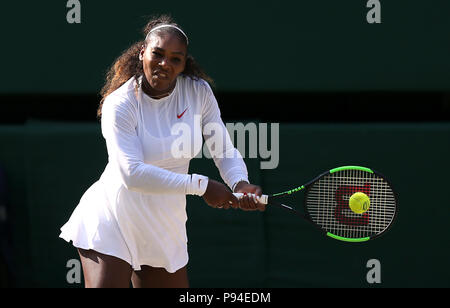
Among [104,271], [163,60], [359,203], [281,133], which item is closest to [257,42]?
[281,133]

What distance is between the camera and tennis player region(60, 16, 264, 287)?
2.47 meters

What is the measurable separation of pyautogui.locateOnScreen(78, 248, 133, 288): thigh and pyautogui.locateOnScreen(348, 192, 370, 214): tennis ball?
0.95m

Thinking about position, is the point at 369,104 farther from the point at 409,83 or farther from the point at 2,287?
the point at 2,287

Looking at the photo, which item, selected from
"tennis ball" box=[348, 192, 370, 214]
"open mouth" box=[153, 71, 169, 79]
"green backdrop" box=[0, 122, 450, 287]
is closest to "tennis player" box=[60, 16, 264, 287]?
"open mouth" box=[153, 71, 169, 79]

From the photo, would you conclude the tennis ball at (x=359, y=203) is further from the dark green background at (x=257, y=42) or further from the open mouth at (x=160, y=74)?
the dark green background at (x=257, y=42)

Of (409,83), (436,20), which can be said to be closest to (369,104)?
(409,83)

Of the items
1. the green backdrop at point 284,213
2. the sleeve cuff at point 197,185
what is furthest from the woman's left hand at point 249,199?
the green backdrop at point 284,213

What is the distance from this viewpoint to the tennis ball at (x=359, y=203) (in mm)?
2846

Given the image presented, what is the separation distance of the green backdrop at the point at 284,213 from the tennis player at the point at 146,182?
60.1 inches

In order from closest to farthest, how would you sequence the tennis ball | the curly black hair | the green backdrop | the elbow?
1. the elbow
2. the curly black hair
3. the tennis ball
4. the green backdrop

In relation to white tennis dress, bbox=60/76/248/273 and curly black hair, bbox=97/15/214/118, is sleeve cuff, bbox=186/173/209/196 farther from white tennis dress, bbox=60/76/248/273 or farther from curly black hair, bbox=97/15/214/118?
curly black hair, bbox=97/15/214/118

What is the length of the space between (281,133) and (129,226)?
70.4 inches

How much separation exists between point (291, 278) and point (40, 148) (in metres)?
1.69

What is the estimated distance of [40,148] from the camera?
4.23 metres
